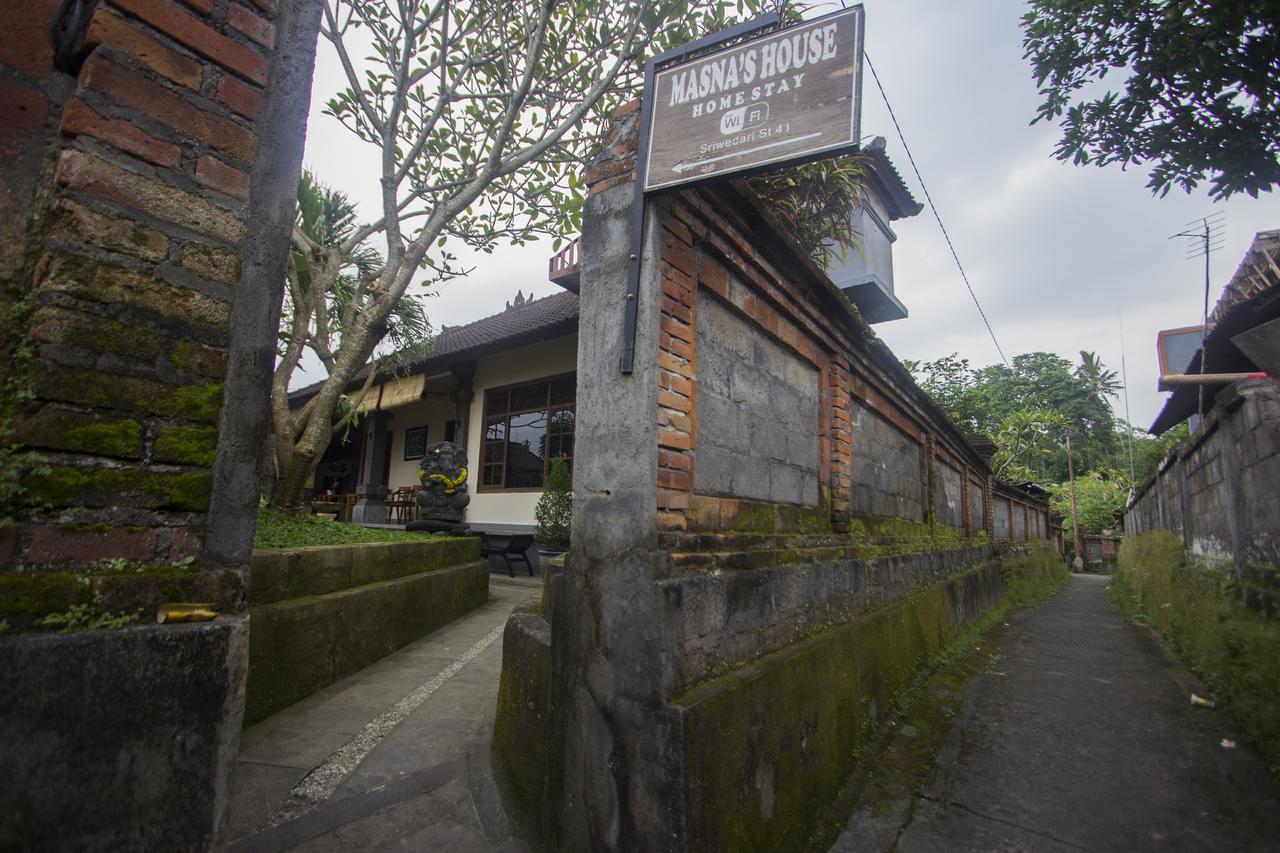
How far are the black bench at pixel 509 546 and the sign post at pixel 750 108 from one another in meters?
7.01

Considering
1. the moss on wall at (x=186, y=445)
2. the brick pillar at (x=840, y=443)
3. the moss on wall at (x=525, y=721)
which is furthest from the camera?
the brick pillar at (x=840, y=443)

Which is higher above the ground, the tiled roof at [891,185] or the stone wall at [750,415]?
the tiled roof at [891,185]

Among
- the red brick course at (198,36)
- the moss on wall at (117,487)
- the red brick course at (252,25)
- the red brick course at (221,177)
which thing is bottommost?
the moss on wall at (117,487)

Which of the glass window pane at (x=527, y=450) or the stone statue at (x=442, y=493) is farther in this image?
the glass window pane at (x=527, y=450)

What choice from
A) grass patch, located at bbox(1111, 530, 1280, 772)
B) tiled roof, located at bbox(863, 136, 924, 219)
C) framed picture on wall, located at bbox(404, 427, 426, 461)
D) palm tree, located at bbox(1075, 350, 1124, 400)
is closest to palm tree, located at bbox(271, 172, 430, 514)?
framed picture on wall, located at bbox(404, 427, 426, 461)

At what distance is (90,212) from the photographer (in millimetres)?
1286

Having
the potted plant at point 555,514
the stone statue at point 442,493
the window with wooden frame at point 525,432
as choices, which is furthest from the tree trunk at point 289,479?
the window with wooden frame at point 525,432

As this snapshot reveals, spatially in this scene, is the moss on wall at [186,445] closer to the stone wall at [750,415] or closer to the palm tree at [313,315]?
the stone wall at [750,415]

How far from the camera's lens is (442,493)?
26.3ft

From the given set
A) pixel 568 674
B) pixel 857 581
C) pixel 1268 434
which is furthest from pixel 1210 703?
pixel 568 674

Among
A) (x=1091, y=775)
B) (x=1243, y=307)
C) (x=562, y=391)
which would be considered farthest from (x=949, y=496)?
(x=562, y=391)

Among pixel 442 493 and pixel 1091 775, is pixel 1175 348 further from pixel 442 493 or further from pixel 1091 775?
pixel 442 493

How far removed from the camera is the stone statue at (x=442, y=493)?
7629 mm

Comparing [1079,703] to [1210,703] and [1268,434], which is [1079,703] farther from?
[1268,434]
